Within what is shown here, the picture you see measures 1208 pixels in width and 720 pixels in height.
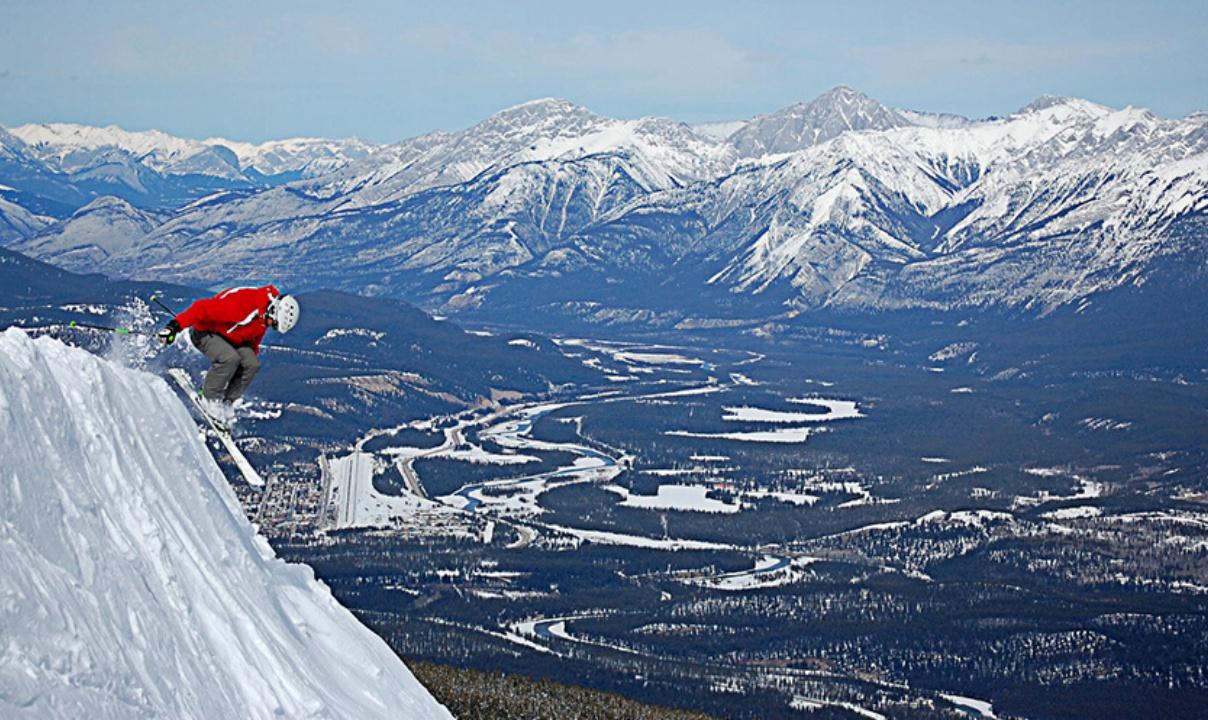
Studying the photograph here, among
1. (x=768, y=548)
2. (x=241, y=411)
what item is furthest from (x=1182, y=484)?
(x=241, y=411)

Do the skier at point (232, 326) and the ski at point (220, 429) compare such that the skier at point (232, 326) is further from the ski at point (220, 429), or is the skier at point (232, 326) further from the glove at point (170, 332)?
the ski at point (220, 429)

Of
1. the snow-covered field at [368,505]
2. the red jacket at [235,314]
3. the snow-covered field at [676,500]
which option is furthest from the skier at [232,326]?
the snow-covered field at [676,500]

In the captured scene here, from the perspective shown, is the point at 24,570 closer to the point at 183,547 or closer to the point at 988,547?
the point at 183,547

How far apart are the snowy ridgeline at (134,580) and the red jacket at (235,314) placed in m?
1.03

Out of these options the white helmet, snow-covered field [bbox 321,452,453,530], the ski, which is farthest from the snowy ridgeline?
snow-covered field [bbox 321,452,453,530]

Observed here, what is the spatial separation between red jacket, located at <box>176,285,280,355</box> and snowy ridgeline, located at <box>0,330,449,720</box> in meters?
1.03

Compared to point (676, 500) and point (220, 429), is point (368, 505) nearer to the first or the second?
point (676, 500)

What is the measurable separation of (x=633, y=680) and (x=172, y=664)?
79.9 metres

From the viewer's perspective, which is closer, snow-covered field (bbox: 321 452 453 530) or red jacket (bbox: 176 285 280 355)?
red jacket (bbox: 176 285 280 355)

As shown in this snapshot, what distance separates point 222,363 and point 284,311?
1137mm

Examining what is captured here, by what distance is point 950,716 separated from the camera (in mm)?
94062

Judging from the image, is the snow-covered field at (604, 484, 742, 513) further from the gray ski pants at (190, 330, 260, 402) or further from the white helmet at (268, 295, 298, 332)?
the white helmet at (268, 295, 298, 332)

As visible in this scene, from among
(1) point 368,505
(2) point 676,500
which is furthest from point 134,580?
(2) point 676,500

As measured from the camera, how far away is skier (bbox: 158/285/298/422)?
20.0m
